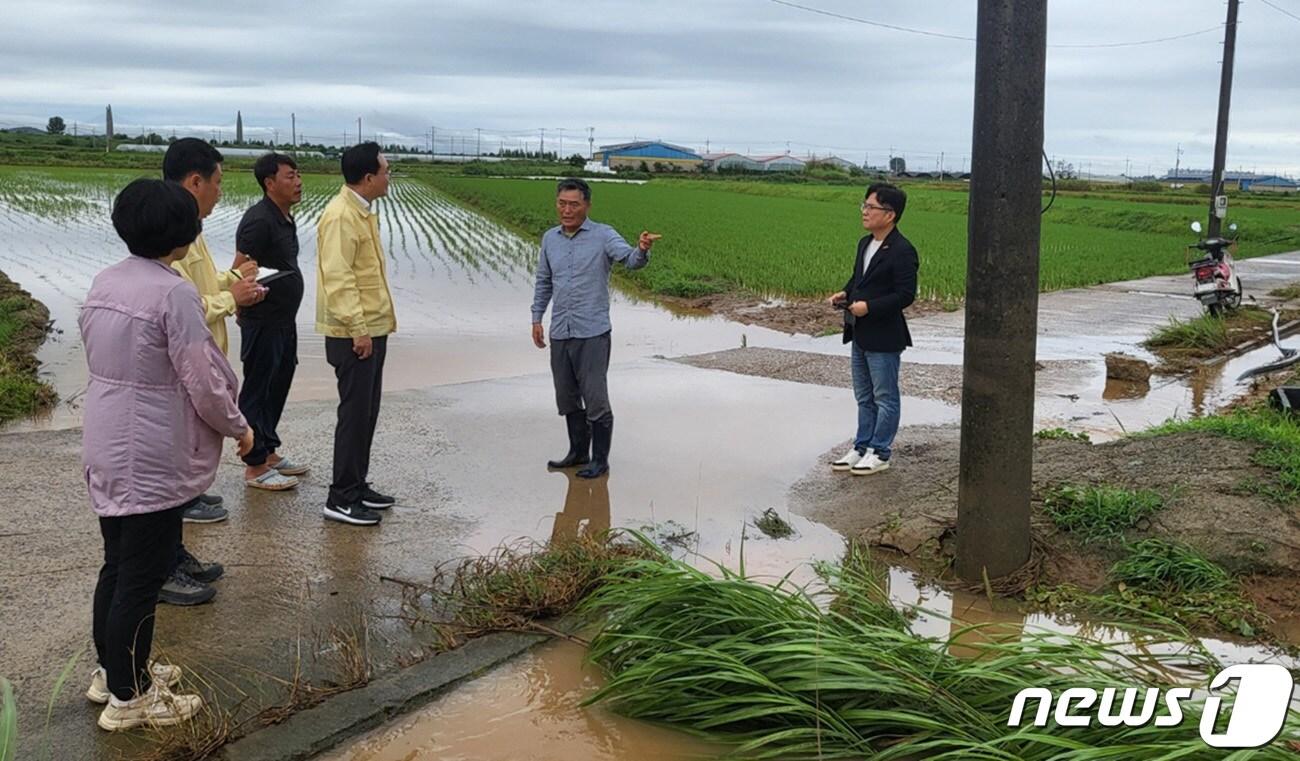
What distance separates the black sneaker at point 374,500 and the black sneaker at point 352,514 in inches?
5.2

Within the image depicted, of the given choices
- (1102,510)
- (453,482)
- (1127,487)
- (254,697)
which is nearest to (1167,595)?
(1102,510)

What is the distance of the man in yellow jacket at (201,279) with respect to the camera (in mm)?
3998

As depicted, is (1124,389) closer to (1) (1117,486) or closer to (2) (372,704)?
(1) (1117,486)

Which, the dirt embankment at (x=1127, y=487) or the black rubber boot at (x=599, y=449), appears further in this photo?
the black rubber boot at (x=599, y=449)

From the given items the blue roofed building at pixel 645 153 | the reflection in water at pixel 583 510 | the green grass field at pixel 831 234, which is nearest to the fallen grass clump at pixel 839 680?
the reflection in water at pixel 583 510

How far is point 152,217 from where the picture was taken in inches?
118

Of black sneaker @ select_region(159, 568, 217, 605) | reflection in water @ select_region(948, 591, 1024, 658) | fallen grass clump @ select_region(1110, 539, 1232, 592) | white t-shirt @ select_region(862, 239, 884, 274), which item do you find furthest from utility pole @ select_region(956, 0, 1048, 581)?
black sneaker @ select_region(159, 568, 217, 605)

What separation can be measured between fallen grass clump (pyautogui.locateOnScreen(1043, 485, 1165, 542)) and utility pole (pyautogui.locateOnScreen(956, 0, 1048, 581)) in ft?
1.30

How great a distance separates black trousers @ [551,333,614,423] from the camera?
581cm

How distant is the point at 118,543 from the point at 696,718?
5.75 feet

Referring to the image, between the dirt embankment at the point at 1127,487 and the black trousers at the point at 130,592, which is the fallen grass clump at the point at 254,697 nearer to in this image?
the black trousers at the point at 130,592

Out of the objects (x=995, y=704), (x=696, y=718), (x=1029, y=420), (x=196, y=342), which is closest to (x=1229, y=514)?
(x=1029, y=420)

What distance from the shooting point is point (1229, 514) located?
4500mm

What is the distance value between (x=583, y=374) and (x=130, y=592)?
10.1 feet
